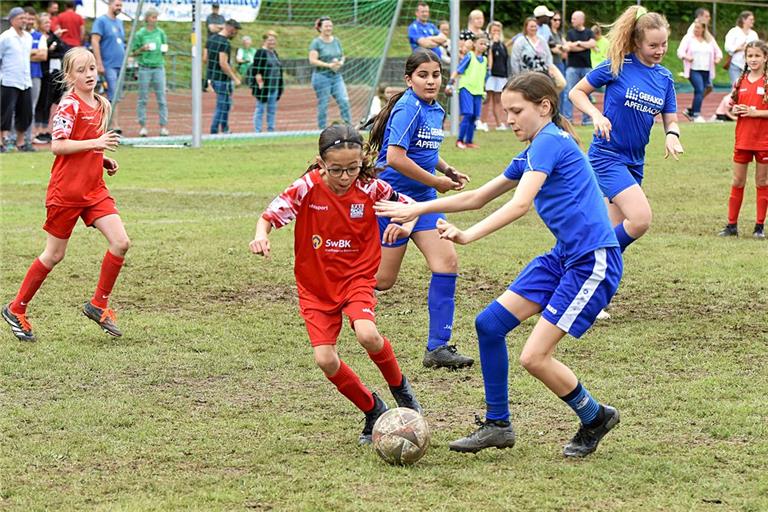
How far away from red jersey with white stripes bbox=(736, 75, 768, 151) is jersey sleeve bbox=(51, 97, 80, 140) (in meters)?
6.98

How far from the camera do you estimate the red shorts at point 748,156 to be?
11.8 meters

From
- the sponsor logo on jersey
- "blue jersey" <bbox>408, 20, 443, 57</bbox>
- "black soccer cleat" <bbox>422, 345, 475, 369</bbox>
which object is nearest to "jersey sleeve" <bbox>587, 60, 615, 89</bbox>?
the sponsor logo on jersey

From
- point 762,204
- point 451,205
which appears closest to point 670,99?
point 451,205

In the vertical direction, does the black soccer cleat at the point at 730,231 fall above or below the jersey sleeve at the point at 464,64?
below

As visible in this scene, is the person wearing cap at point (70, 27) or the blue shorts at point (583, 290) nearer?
the blue shorts at point (583, 290)

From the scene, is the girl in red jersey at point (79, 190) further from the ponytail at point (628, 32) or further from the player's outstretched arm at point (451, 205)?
the ponytail at point (628, 32)

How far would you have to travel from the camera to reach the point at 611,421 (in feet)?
17.9

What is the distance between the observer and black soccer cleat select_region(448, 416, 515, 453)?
5379mm

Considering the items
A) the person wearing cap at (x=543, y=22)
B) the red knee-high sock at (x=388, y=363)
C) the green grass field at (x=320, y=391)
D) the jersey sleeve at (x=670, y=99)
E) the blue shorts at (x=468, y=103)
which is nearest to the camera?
the green grass field at (x=320, y=391)

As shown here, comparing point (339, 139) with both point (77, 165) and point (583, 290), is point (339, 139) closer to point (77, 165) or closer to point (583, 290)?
point (583, 290)

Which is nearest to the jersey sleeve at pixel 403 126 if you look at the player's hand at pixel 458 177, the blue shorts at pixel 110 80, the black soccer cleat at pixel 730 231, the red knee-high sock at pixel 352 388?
the player's hand at pixel 458 177

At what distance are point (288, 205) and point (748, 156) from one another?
757 cm

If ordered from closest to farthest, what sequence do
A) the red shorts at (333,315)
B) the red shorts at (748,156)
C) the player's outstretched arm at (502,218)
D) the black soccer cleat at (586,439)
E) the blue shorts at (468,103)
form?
1. the player's outstretched arm at (502,218)
2. the black soccer cleat at (586,439)
3. the red shorts at (333,315)
4. the red shorts at (748,156)
5. the blue shorts at (468,103)

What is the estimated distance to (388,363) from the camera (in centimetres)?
580
